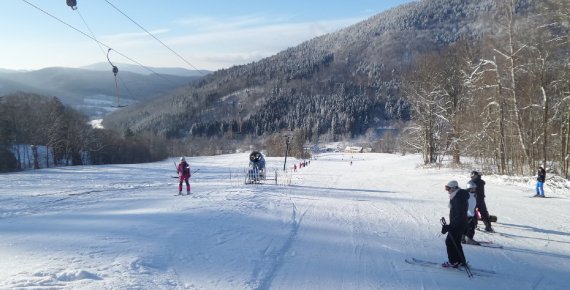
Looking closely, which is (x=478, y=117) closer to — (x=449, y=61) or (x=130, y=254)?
(x=449, y=61)

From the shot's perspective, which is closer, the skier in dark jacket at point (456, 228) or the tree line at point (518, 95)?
the skier in dark jacket at point (456, 228)

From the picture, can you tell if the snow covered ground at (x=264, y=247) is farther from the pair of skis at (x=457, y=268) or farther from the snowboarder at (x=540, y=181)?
the snowboarder at (x=540, y=181)

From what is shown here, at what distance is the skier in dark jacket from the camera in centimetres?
917

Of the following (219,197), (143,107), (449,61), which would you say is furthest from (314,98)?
(219,197)

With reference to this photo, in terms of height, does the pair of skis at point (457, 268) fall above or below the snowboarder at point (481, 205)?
below

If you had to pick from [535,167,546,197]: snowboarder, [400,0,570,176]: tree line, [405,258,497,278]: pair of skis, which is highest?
[400,0,570,176]: tree line

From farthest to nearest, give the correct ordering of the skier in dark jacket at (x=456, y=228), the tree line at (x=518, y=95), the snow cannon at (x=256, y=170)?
the snow cannon at (x=256, y=170), the tree line at (x=518, y=95), the skier in dark jacket at (x=456, y=228)

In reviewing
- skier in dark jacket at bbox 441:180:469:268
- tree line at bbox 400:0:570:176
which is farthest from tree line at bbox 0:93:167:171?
skier in dark jacket at bbox 441:180:469:268

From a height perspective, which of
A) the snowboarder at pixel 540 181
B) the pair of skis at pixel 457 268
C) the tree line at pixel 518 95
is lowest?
the pair of skis at pixel 457 268

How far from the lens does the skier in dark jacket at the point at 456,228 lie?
9.17 metres

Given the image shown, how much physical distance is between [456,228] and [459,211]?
0.38m

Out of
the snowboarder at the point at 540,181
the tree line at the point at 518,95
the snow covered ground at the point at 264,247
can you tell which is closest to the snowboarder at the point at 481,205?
the snow covered ground at the point at 264,247

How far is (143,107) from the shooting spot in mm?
182375

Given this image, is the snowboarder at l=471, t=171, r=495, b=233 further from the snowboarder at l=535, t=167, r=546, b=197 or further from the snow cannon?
the snow cannon
